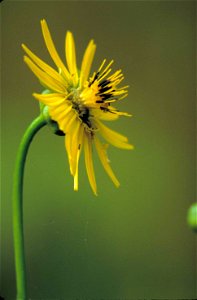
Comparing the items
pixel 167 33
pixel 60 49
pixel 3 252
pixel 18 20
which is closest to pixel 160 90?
pixel 167 33

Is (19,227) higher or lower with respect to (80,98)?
lower

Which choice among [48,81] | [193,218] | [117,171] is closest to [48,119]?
[48,81]

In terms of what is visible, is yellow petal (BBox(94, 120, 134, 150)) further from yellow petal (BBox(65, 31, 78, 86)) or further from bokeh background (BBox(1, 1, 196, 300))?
bokeh background (BBox(1, 1, 196, 300))

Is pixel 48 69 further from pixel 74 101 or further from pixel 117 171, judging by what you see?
pixel 117 171

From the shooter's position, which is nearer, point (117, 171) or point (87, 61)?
point (87, 61)

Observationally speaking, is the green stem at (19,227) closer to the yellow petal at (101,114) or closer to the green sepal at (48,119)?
the green sepal at (48,119)

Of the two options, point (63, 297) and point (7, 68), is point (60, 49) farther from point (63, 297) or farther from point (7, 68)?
point (63, 297)

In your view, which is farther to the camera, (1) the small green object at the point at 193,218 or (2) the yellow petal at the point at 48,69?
(2) the yellow petal at the point at 48,69

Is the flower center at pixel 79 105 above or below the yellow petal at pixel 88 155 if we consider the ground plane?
above

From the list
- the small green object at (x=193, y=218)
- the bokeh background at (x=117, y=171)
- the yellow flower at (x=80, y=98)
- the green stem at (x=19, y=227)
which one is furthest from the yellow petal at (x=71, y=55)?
the bokeh background at (x=117, y=171)
